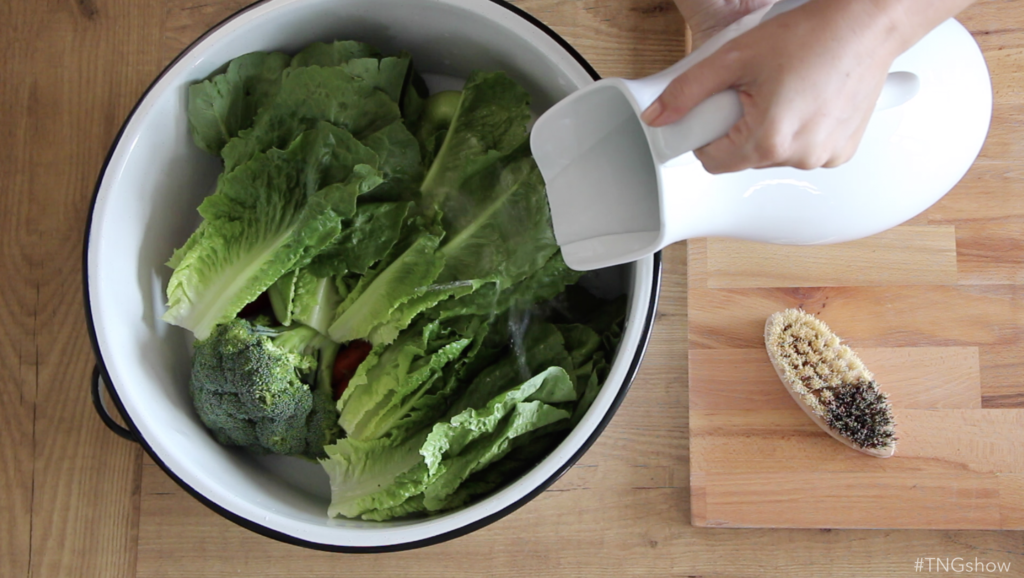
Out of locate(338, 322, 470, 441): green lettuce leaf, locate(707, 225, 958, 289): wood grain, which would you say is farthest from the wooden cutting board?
locate(338, 322, 470, 441): green lettuce leaf

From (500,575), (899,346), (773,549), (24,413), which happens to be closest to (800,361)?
(899,346)

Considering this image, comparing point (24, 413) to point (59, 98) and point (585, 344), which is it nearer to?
point (59, 98)

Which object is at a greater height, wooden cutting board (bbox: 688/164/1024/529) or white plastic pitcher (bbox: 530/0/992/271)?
white plastic pitcher (bbox: 530/0/992/271)

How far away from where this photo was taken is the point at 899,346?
79cm

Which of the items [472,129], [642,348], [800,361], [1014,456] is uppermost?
[472,129]

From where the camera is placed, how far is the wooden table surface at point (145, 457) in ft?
2.68

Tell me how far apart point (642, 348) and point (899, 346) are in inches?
13.4

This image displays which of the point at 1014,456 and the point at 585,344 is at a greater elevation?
the point at 585,344

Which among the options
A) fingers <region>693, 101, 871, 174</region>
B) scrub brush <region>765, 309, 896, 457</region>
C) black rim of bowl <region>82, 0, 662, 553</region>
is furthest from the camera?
scrub brush <region>765, 309, 896, 457</region>

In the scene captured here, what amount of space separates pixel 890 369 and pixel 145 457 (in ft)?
2.87

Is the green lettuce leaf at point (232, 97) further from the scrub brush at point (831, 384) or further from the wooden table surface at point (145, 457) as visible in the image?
the scrub brush at point (831, 384)

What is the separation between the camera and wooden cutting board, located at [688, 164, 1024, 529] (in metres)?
0.78

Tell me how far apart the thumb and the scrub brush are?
18.1 inches

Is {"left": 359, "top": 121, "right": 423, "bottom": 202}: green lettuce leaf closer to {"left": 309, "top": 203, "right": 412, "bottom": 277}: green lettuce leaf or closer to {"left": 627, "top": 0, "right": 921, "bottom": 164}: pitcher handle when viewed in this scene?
{"left": 309, "top": 203, "right": 412, "bottom": 277}: green lettuce leaf
